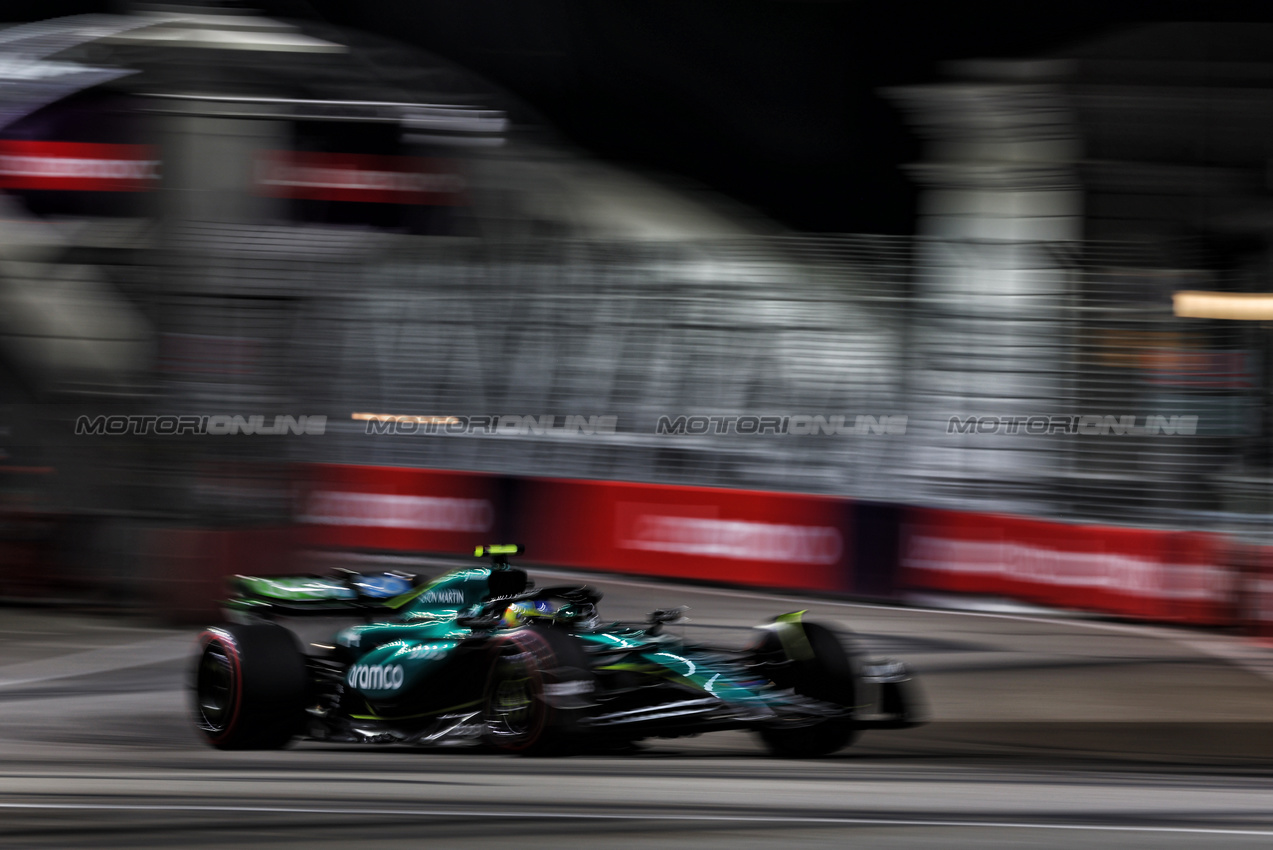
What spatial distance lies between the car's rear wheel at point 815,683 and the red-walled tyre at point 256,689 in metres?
2.02

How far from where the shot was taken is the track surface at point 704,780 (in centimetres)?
507

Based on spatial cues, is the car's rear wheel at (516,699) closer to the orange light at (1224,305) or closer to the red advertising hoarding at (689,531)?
the red advertising hoarding at (689,531)

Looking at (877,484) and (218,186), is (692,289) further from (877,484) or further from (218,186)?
(218,186)

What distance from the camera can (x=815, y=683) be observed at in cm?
677

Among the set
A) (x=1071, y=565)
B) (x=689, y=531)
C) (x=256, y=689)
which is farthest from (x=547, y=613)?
(x=689, y=531)

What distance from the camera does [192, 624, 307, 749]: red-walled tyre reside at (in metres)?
6.95

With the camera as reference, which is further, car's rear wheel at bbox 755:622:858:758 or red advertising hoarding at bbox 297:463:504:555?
red advertising hoarding at bbox 297:463:504:555

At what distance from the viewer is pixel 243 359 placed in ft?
41.4

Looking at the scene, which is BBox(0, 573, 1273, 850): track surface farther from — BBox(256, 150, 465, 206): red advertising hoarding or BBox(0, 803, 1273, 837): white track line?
BBox(256, 150, 465, 206): red advertising hoarding

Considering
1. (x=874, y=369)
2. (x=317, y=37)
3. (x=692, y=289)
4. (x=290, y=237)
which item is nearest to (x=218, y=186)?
(x=290, y=237)

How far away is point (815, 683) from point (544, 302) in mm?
11589

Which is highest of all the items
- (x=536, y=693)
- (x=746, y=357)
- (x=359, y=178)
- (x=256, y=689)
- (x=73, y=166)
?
(x=359, y=178)

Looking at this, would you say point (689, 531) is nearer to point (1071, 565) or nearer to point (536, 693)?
point (1071, 565)

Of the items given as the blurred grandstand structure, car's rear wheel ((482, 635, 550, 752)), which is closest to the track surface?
car's rear wheel ((482, 635, 550, 752))
